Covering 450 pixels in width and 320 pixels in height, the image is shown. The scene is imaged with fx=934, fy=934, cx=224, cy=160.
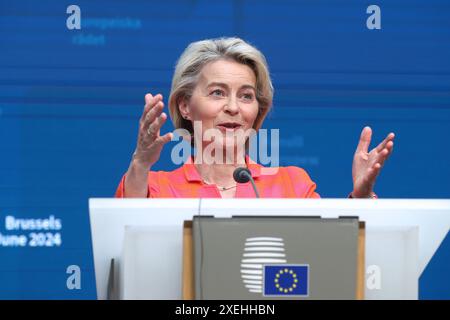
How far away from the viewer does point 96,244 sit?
174 centimetres

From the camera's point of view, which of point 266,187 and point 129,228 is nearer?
point 129,228

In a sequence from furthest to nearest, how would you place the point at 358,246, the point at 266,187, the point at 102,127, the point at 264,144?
the point at 102,127 < the point at 264,144 < the point at 266,187 < the point at 358,246

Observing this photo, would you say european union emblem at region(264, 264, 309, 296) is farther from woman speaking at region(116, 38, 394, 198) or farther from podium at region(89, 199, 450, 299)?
woman speaking at region(116, 38, 394, 198)

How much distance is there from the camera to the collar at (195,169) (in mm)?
2598

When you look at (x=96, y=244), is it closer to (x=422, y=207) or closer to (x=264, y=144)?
(x=422, y=207)


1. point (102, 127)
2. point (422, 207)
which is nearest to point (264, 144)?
point (102, 127)

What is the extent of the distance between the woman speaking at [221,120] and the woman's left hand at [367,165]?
0.31m

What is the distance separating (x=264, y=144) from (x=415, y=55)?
0.86 meters

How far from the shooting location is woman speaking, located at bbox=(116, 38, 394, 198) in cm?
256

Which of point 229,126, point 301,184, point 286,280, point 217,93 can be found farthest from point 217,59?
point 286,280

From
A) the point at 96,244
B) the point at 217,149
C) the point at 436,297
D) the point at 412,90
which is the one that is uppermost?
the point at 412,90

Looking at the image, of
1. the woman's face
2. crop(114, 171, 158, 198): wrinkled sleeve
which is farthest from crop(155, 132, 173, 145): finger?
the woman's face

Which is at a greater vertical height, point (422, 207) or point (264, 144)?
point (264, 144)

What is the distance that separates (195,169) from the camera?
264cm
